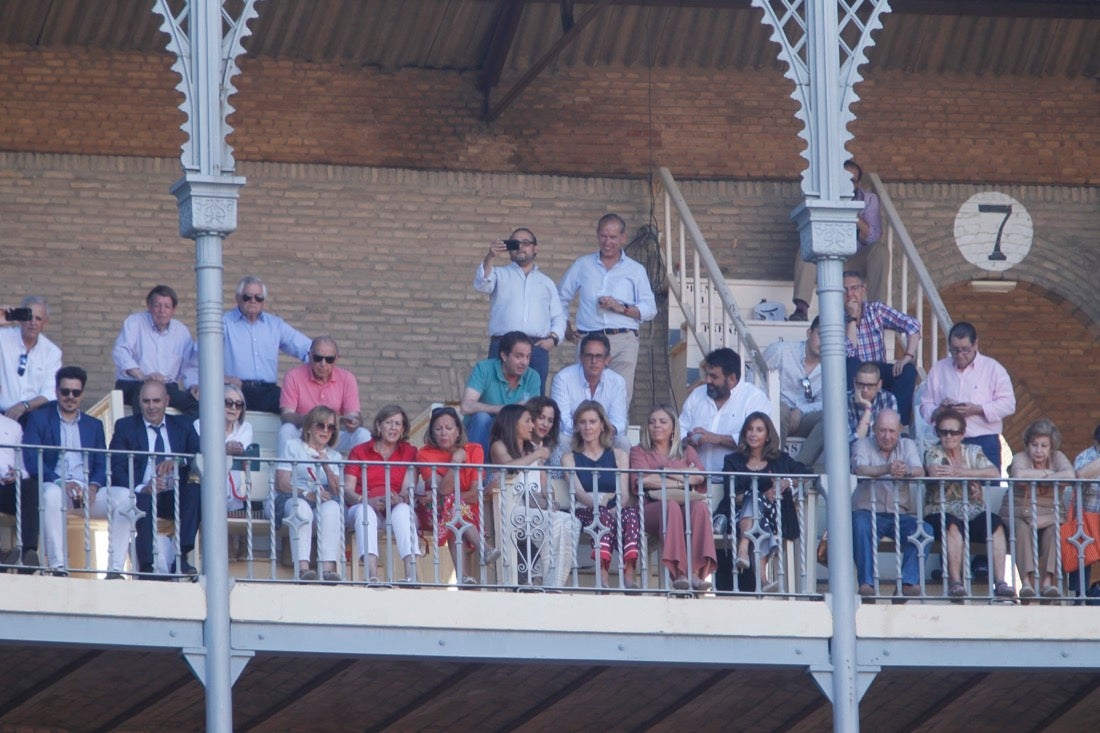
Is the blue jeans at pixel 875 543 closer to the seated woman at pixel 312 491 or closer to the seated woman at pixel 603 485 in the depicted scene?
the seated woman at pixel 603 485

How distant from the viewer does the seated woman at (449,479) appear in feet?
40.1

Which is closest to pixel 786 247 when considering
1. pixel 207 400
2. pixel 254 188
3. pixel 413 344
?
pixel 413 344

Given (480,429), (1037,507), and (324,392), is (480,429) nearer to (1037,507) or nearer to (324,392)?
(324,392)

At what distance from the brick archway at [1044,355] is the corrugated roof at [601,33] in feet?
7.78

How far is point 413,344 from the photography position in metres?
17.9

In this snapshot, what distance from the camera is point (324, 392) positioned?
1370 centimetres

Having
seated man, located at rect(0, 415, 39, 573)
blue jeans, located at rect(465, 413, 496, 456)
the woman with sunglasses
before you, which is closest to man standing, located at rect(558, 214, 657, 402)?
blue jeans, located at rect(465, 413, 496, 456)

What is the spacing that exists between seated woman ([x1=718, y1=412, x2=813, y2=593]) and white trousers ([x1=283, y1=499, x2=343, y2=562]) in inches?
87.8

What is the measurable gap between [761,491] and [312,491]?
8.38 ft

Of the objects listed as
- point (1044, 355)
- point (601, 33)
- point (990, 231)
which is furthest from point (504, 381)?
point (1044, 355)

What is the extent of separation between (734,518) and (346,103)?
23.1ft

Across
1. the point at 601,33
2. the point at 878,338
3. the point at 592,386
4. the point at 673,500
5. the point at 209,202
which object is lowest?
the point at 673,500

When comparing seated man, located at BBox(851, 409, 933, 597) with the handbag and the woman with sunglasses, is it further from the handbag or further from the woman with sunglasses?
the woman with sunglasses

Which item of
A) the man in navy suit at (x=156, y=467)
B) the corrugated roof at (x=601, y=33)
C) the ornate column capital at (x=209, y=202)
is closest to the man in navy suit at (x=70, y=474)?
the man in navy suit at (x=156, y=467)
